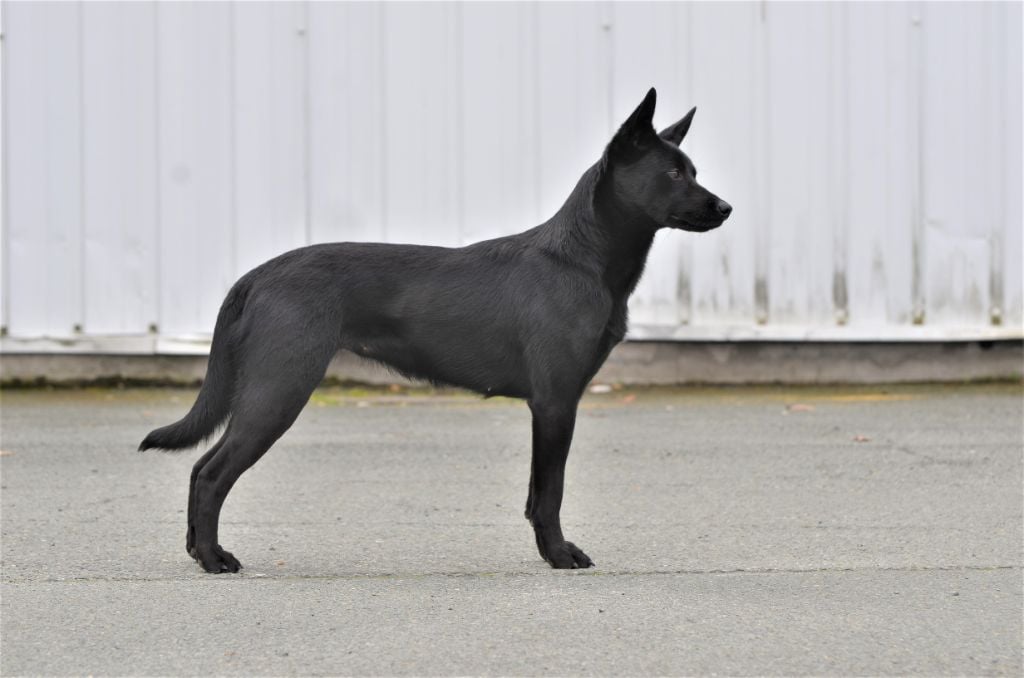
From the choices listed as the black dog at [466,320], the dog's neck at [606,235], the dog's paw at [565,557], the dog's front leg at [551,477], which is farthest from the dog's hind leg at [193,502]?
the dog's neck at [606,235]

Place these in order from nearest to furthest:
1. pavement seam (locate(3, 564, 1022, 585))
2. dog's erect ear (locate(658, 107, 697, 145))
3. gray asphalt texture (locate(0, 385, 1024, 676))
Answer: gray asphalt texture (locate(0, 385, 1024, 676)) < pavement seam (locate(3, 564, 1022, 585)) < dog's erect ear (locate(658, 107, 697, 145))

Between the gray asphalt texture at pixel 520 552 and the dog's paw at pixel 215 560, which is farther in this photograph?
the dog's paw at pixel 215 560

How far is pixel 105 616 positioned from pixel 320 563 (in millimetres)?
939

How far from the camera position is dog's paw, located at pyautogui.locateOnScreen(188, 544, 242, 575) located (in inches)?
179

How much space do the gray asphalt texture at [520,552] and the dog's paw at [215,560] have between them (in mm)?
70

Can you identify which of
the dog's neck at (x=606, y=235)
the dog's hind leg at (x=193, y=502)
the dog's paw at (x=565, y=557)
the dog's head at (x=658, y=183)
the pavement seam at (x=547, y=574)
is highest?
the dog's head at (x=658, y=183)

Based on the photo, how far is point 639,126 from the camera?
461 centimetres

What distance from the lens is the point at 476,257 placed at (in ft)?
15.9

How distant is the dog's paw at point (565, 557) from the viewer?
182 inches

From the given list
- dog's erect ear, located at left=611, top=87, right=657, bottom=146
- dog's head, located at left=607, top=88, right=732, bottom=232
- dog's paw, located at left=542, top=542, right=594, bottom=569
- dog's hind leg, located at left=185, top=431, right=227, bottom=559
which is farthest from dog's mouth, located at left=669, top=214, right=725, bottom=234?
dog's hind leg, located at left=185, top=431, right=227, bottom=559

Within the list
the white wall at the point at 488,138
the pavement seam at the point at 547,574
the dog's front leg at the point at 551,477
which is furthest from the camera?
the white wall at the point at 488,138

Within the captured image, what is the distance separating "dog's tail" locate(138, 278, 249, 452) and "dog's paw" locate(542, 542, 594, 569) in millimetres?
1295

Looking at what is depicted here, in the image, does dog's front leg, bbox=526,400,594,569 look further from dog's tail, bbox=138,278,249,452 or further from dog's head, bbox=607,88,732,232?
dog's tail, bbox=138,278,249,452

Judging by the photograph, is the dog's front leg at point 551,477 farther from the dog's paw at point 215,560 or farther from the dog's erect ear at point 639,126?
the dog's paw at point 215,560
